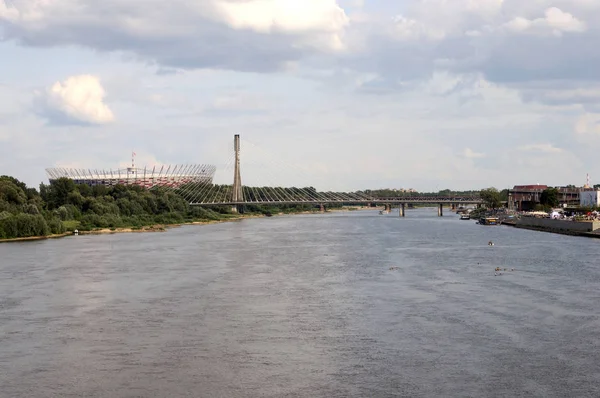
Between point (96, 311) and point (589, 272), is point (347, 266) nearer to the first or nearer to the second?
point (589, 272)

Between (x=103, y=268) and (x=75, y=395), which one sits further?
(x=103, y=268)

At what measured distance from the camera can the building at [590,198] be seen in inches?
4072

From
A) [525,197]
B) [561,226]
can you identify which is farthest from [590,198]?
[561,226]

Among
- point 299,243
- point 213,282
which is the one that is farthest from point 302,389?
point 299,243

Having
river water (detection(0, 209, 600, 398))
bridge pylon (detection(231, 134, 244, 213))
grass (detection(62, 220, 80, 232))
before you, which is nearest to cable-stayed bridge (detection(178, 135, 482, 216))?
bridge pylon (detection(231, 134, 244, 213))

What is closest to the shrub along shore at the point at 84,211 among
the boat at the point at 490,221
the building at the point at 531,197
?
the boat at the point at 490,221

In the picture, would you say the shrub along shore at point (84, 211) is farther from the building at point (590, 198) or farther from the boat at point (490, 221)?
the building at point (590, 198)

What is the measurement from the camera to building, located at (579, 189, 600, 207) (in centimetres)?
10344

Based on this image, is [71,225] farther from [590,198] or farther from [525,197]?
[525,197]

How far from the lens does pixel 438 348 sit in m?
17.5

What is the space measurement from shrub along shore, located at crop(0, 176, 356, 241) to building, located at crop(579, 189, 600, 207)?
50.1 m

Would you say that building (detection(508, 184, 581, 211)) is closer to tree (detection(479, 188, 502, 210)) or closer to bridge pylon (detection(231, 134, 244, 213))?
tree (detection(479, 188, 502, 210))

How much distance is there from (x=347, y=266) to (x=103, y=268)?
11383 mm

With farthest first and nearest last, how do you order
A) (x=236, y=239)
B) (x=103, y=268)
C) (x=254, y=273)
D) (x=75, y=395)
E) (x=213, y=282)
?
1. (x=236, y=239)
2. (x=103, y=268)
3. (x=254, y=273)
4. (x=213, y=282)
5. (x=75, y=395)
